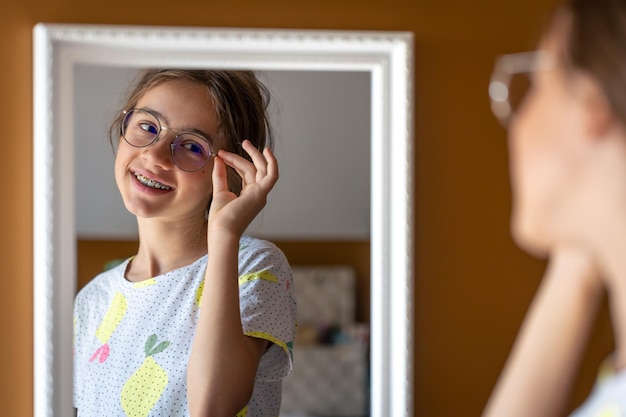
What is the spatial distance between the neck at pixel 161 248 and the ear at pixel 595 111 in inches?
29.7

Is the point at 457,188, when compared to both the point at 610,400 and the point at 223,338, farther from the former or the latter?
the point at 610,400

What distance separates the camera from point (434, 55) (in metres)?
1.54

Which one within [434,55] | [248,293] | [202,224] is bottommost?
[248,293]

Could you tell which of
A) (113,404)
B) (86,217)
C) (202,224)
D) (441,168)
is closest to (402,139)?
(441,168)

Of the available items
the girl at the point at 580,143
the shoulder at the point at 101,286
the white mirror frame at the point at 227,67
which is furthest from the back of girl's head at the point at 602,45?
the shoulder at the point at 101,286

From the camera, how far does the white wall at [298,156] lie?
143cm

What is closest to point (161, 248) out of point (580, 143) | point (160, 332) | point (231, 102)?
point (160, 332)

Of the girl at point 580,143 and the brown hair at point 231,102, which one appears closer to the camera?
the girl at point 580,143

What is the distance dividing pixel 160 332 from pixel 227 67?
44cm

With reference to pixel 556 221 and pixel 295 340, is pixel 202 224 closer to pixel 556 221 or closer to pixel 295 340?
pixel 295 340

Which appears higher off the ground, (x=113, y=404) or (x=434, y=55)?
(x=434, y=55)

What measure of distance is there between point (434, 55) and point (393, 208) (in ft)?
0.91

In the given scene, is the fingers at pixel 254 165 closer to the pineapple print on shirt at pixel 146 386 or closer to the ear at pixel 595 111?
the pineapple print on shirt at pixel 146 386

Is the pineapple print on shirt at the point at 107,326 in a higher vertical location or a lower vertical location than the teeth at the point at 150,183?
lower
